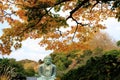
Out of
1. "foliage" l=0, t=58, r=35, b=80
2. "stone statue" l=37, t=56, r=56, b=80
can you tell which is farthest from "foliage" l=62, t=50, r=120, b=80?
"foliage" l=0, t=58, r=35, b=80

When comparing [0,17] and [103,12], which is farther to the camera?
[103,12]

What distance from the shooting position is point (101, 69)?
14773 millimetres

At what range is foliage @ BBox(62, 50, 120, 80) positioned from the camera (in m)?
14.6

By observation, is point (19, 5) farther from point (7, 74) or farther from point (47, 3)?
point (7, 74)

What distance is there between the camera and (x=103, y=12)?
58.5ft

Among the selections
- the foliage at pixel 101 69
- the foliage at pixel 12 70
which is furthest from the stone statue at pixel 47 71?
the foliage at pixel 12 70

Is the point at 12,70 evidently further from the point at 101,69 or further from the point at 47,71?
the point at 101,69

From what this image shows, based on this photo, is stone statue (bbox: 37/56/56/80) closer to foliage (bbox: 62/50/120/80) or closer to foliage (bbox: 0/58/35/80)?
foliage (bbox: 62/50/120/80)

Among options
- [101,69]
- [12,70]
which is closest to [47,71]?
[101,69]

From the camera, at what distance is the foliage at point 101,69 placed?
14.6m

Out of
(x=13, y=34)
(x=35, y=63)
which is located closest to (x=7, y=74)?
(x=13, y=34)

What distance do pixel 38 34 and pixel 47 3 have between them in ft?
5.13

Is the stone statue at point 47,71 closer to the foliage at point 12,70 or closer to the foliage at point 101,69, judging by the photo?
the foliage at point 101,69

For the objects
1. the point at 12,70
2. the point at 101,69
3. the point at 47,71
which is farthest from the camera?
the point at 12,70
